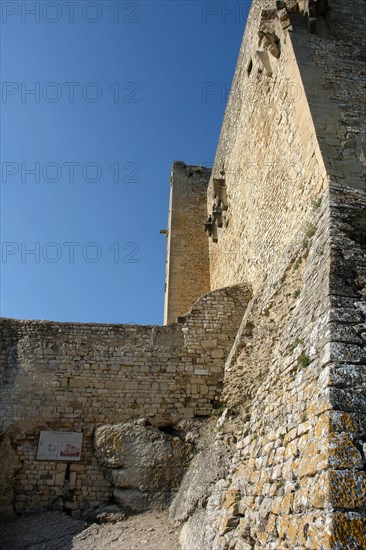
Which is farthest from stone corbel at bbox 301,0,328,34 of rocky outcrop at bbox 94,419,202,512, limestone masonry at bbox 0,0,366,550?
rocky outcrop at bbox 94,419,202,512

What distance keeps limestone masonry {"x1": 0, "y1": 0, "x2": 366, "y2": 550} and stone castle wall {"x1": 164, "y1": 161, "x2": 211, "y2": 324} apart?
3668 millimetres

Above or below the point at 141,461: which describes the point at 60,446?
above

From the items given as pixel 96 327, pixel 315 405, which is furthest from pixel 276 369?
pixel 96 327

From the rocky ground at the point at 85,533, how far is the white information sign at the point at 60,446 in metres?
0.90

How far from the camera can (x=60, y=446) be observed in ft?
26.5

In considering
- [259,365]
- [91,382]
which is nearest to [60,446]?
[91,382]

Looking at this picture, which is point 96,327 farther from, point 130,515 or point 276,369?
point 276,369

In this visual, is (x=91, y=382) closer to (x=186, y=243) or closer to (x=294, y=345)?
(x=294, y=345)

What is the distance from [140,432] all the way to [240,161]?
668 centimetres

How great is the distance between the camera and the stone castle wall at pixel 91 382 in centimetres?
789

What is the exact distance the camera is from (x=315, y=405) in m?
3.71

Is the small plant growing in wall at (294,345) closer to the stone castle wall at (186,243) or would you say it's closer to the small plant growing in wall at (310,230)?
the small plant growing in wall at (310,230)

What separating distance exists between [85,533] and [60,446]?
61.9 inches

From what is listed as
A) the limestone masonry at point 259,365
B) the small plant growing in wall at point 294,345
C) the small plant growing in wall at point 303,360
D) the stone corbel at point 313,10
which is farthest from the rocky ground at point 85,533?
the stone corbel at point 313,10
